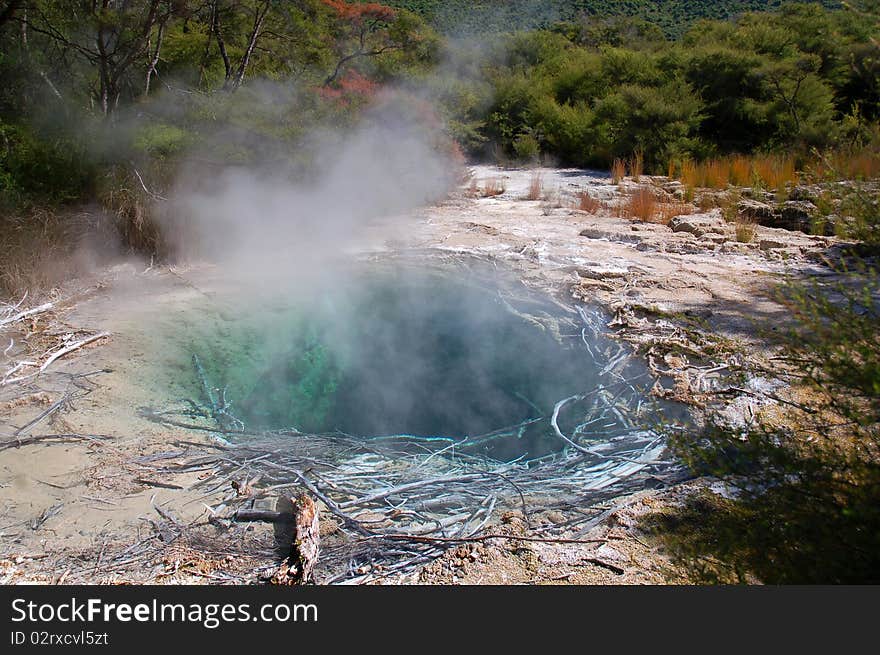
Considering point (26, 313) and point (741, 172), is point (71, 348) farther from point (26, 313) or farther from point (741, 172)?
point (741, 172)

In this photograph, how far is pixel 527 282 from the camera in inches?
270

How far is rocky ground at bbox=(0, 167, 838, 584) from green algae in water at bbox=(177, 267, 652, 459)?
50 cm

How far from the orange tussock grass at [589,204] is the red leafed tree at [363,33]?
3.87 metres

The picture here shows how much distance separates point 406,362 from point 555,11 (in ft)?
88.4

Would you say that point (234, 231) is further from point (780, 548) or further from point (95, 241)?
point (780, 548)

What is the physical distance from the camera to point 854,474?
2197mm

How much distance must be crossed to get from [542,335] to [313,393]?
6.65 feet

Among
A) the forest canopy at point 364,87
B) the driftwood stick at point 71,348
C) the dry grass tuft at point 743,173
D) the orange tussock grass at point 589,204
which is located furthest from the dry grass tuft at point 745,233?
the driftwood stick at point 71,348

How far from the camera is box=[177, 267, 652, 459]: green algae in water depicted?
4262mm

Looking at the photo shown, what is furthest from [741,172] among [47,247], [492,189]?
[47,247]

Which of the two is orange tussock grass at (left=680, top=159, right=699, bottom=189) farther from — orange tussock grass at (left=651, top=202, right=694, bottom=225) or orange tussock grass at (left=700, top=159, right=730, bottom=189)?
orange tussock grass at (left=651, top=202, right=694, bottom=225)

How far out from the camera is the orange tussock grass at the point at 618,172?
1178 cm

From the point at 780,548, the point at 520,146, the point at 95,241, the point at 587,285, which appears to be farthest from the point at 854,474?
the point at 520,146

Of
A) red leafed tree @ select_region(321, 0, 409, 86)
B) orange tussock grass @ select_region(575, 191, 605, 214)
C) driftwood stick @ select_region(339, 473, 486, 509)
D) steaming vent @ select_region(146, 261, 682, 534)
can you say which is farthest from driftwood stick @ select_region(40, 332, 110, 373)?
orange tussock grass @ select_region(575, 191, 605, 214)
